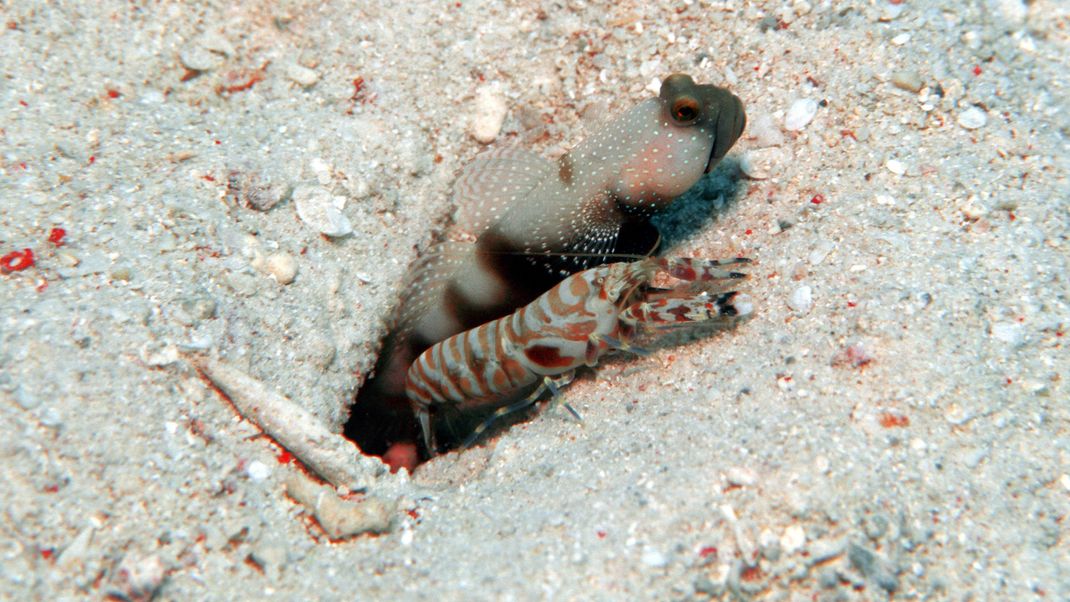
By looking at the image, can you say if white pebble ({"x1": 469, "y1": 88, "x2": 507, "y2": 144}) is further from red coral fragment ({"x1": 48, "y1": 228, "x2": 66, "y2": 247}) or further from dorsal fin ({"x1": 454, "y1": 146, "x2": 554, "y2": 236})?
red coral fragment ({"x1": 48, "y1": 228, "x2": 66, "y2": 247})

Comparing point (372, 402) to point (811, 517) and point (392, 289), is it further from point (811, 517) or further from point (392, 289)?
point (811, 517)

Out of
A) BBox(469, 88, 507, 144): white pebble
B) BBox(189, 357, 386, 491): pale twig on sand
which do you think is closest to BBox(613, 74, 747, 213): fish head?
BBox(469, 88, 507, 144): white pebble

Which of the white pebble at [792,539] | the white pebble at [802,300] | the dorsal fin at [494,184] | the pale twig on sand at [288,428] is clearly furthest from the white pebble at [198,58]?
the white pebble at [792,539]

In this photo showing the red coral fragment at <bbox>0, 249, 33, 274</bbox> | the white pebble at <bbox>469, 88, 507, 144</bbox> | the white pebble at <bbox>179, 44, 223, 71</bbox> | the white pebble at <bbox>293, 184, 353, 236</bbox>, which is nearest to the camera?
the red coral fragment at <bbox>0, 249, 33, 274</bbox>

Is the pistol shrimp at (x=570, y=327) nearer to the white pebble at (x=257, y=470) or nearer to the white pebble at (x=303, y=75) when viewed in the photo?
the white pebble at (x=257, y=470)

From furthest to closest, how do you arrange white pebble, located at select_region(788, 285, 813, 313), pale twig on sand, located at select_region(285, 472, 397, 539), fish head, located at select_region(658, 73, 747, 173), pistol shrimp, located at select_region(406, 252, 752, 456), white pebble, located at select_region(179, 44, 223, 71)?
white pebble, located at select_region(179, 44, 223, 71) < fish head, located at select_region(658, 73, 747, 173) < pistol shrimp, located at select_region(406, 252, 752, 456) < white pebble, located at select_region(788, 285, 813, 313) < pale twig on sand, located at select_region(285, 472, 397, 539)
